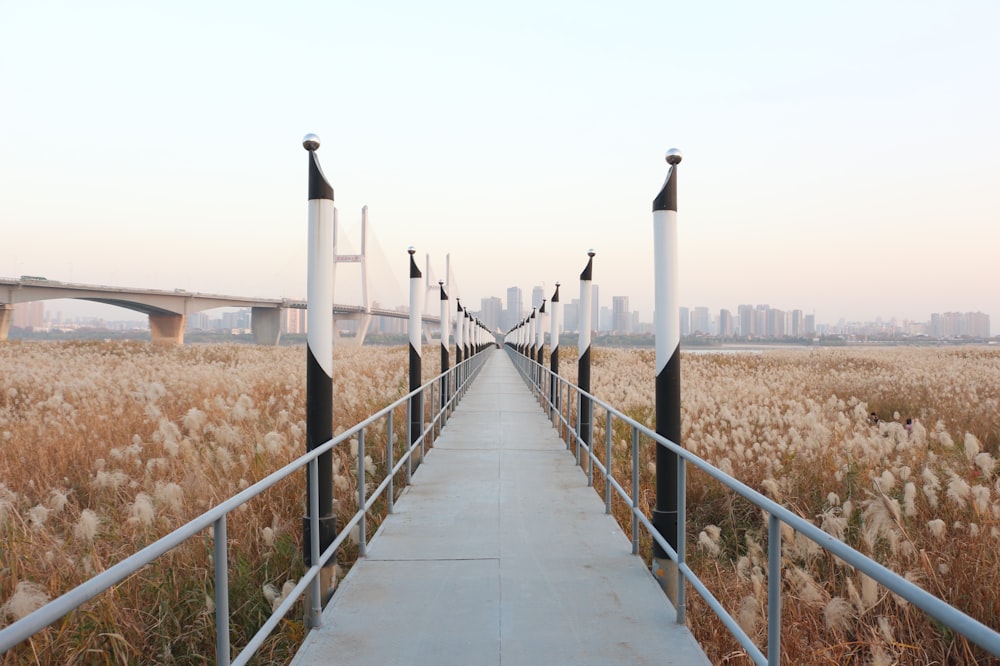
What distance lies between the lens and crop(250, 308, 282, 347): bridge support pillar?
6019 centimetres

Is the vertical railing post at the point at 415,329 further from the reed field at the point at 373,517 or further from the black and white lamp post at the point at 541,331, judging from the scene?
the black and white lamp post at the point at 541,331

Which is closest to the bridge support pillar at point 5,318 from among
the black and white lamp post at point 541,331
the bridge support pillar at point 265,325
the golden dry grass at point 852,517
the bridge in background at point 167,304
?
the bridge in background at point 167,304

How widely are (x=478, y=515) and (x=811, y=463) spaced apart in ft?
12.8

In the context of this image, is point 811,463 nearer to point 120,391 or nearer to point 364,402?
point 364,402

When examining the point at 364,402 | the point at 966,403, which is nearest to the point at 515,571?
the point at 364,402

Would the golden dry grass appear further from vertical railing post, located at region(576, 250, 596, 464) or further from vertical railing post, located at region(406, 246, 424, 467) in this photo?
vertical railing post, located at region(406, 246, 424, 467)

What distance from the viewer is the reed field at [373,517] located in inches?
148

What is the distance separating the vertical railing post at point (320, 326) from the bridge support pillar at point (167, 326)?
182 ft

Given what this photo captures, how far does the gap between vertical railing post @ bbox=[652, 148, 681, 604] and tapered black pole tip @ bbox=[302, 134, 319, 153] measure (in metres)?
2.66

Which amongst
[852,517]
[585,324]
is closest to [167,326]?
[585,324]

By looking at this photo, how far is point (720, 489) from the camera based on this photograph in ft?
23.2

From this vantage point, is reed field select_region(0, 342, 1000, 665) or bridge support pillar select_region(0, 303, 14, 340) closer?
reed field select_region(0, 342, 1000, 665)

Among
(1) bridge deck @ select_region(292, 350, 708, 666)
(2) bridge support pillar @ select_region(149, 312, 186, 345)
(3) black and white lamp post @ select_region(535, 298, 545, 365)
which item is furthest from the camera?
(2) bridge support pillar @ select_region(149, 312, 186, 345)

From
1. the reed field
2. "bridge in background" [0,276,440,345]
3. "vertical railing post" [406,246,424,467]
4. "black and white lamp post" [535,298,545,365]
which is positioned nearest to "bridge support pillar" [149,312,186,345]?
"bridge in background" [0,276,440,345]
